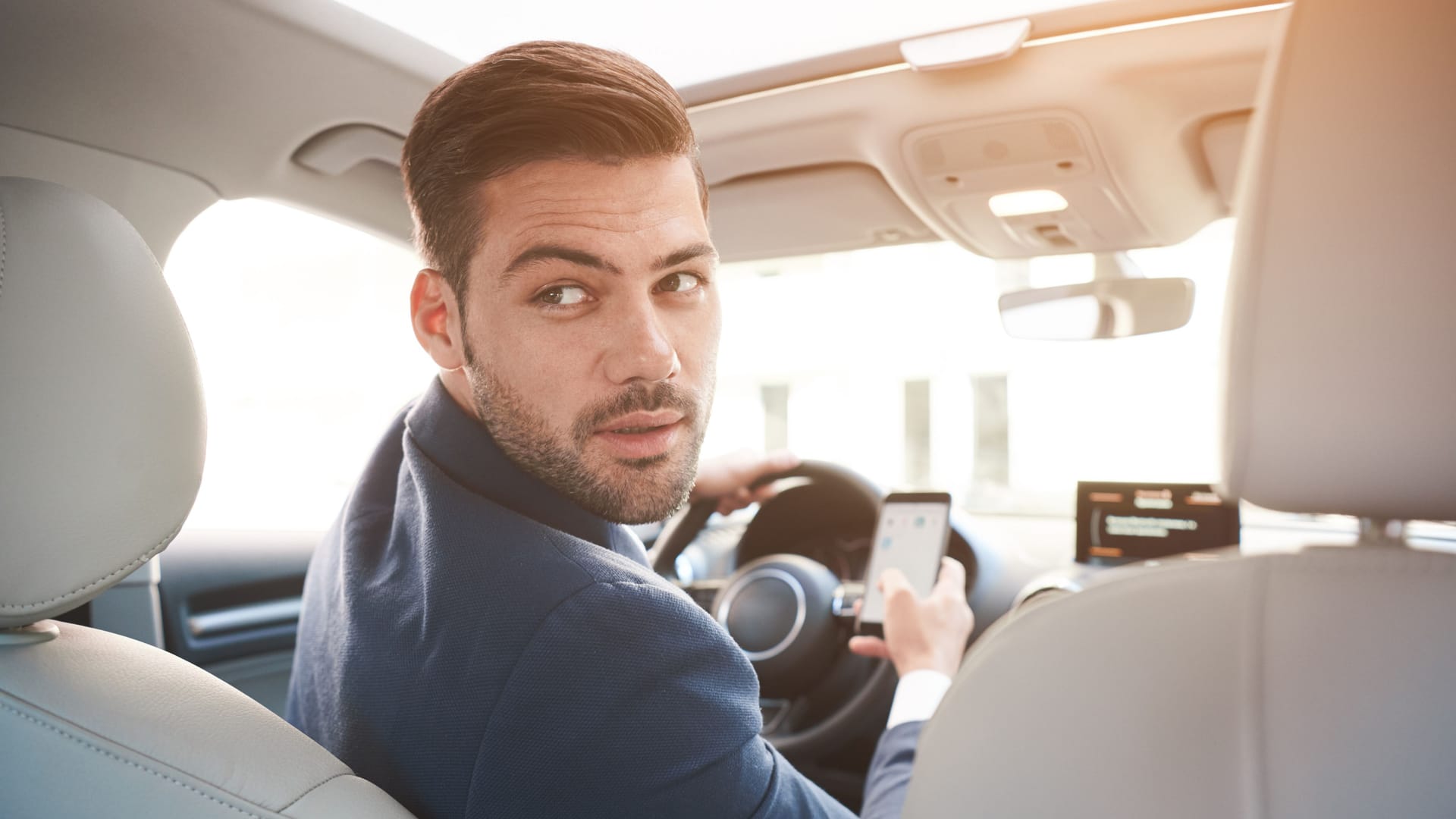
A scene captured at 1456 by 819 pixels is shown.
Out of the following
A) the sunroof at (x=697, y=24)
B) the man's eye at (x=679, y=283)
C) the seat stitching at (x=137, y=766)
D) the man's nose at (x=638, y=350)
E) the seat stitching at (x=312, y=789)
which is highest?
the sunroof at (x=697, y=24)

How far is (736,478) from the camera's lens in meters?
2.36

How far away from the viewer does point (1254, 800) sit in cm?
84

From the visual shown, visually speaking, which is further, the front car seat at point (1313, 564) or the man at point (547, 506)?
the man at point (547, 506)

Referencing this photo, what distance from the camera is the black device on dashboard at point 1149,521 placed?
1.86m

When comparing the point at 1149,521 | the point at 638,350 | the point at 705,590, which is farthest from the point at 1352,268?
the point at 705,590

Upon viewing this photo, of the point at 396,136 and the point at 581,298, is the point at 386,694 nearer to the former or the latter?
the point at 581,298

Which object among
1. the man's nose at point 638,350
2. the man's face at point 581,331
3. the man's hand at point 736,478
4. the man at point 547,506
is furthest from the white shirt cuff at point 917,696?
the man's hand at point 736,478

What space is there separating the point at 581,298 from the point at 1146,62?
1.01 metres

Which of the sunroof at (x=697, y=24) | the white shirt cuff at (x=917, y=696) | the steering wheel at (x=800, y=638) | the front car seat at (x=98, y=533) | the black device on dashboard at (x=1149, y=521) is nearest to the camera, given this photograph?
the front car seat at (x=98, y=533)

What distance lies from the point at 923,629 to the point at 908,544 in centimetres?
32

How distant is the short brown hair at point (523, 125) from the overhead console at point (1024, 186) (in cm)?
75

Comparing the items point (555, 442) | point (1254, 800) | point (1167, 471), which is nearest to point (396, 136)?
point (555, 442)

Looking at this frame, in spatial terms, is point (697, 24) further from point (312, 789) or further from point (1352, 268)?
point (312, 789)

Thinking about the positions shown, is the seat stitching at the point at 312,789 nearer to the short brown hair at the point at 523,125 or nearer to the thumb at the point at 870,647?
the short brown hair at the point at 523,125
